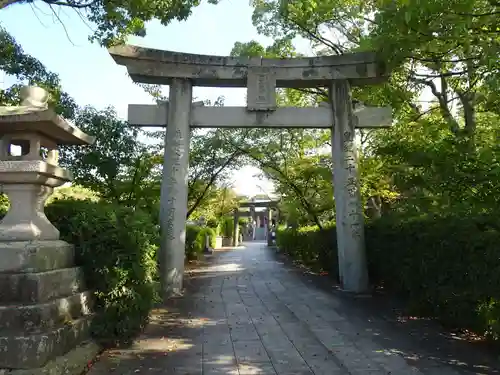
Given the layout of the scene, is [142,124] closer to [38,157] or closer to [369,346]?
[38,157]

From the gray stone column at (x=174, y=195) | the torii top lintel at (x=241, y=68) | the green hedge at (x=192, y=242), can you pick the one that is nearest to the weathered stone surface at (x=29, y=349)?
the gray stone column at (x=174, y=195)

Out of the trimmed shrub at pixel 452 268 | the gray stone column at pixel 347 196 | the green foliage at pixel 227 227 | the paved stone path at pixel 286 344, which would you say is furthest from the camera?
the green foliage at pixel 227 227

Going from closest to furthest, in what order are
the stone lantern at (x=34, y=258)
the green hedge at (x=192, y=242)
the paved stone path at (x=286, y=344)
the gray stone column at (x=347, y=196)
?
the stone lantern at (x=34, y=258) < the paved stone path at (x=286, y=344) < the gray stone column at (x=347, y=196) < the green hedge at (x=192, y=242)

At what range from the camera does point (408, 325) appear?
6.52 meters

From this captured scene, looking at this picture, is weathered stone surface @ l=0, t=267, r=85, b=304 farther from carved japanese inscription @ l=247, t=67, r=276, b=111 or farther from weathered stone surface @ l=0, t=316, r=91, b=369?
carved japanese inscription @ l=247, t=67, r=276, b=111

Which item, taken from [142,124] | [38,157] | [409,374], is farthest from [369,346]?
[142,124]

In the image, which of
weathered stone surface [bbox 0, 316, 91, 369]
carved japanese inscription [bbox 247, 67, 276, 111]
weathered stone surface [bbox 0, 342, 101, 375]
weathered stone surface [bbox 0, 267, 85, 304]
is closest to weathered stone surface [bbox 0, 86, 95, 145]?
weathered stone surface [bbox 0, 267, 85, 304]

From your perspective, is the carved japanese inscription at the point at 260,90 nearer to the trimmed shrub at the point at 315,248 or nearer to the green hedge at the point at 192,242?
the trimmed shrub at the point at 315,248

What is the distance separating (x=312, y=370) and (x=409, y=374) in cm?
94

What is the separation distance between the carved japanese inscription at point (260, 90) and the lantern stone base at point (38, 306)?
5637 millimetres

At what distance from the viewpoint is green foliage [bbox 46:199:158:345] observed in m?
5.26

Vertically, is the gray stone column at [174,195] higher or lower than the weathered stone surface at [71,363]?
higher

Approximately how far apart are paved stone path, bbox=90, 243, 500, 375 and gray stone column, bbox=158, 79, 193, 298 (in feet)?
2.44

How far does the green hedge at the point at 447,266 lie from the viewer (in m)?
5.12
